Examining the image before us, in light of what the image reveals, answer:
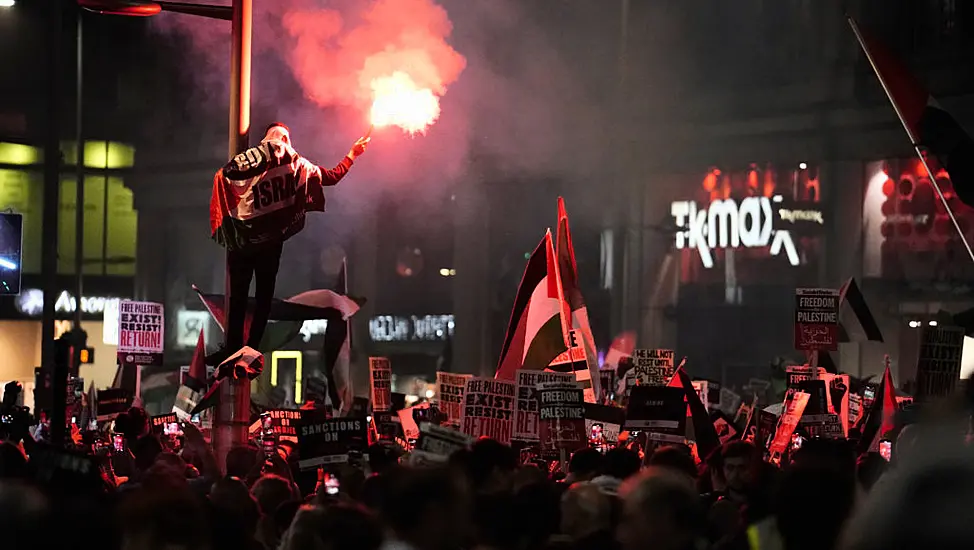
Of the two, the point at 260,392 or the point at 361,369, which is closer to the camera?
the point at 260,392

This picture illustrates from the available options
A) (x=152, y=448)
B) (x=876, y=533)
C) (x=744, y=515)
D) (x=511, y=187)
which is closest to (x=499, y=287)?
(x=511, y=187)

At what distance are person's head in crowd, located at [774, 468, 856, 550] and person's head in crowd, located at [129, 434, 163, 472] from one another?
17.8 feet

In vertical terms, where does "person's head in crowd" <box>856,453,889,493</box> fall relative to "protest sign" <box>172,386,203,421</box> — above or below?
above

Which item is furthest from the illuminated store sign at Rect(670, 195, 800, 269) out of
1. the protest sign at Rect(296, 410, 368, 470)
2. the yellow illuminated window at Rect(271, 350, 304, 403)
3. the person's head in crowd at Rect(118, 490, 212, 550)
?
the person's head in crowd at Rect(118, 490, 212, 550)

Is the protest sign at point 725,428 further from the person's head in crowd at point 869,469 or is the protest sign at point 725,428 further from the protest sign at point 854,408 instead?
the person's head in crowd at point 869,469

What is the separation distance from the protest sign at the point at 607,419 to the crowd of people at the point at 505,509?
4.25m

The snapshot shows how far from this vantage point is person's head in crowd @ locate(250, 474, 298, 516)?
21.0 ft

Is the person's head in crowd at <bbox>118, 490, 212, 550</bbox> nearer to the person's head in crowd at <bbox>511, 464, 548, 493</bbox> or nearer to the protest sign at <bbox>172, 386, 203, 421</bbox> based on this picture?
the person's head in crowd at <bbox>511, 464, 548, 493</bbox>

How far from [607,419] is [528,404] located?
76cm

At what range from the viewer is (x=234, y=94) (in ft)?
32.8

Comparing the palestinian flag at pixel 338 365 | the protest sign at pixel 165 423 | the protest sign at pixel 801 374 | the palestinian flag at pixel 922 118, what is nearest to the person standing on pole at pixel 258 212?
the protest sign at pixel 165 423

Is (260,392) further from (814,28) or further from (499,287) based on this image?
(814,28)

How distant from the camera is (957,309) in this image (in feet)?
86.5

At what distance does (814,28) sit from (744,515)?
24.3 metres
